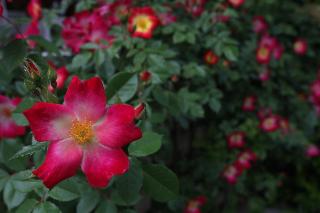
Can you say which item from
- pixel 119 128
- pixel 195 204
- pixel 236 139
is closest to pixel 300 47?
pixel 236 139

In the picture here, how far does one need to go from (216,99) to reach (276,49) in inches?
26.9

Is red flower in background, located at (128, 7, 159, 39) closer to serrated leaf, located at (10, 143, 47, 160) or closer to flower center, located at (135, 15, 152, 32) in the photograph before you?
flower center, located at (135, 15, 152, 32)

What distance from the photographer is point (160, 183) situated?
3.12 ft

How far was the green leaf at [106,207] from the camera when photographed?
992 millimetres

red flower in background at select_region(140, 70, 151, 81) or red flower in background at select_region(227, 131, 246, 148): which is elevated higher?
red flower in background at select_region(140, 70, 151, 81)

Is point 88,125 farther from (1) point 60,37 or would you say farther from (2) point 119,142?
(1) point 60,37

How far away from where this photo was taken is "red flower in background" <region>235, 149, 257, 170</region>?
2.07 metres

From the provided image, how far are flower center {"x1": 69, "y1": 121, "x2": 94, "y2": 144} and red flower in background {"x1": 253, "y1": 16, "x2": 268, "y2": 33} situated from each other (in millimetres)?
1626

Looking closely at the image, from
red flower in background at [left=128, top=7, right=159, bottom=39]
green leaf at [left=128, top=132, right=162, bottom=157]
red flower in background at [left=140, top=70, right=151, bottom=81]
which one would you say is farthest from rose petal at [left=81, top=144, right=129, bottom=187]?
red flower in background at [left=128, top=7, right=159, bottom=39]

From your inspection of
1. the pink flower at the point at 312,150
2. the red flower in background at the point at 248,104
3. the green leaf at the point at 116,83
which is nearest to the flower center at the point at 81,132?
the green leaf at the point at 116,83

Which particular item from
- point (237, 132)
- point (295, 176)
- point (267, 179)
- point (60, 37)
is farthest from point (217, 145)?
point (60, 37)

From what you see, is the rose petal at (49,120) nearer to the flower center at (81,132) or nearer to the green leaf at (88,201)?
the flower center at (81,132)

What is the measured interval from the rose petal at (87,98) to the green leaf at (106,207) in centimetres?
25

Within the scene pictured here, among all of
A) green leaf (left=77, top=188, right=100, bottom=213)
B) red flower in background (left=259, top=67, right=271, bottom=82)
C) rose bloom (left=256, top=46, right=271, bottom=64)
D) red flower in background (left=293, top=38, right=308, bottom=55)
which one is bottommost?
red flower in background (left=293, top=38, right=308, bottom=55)
